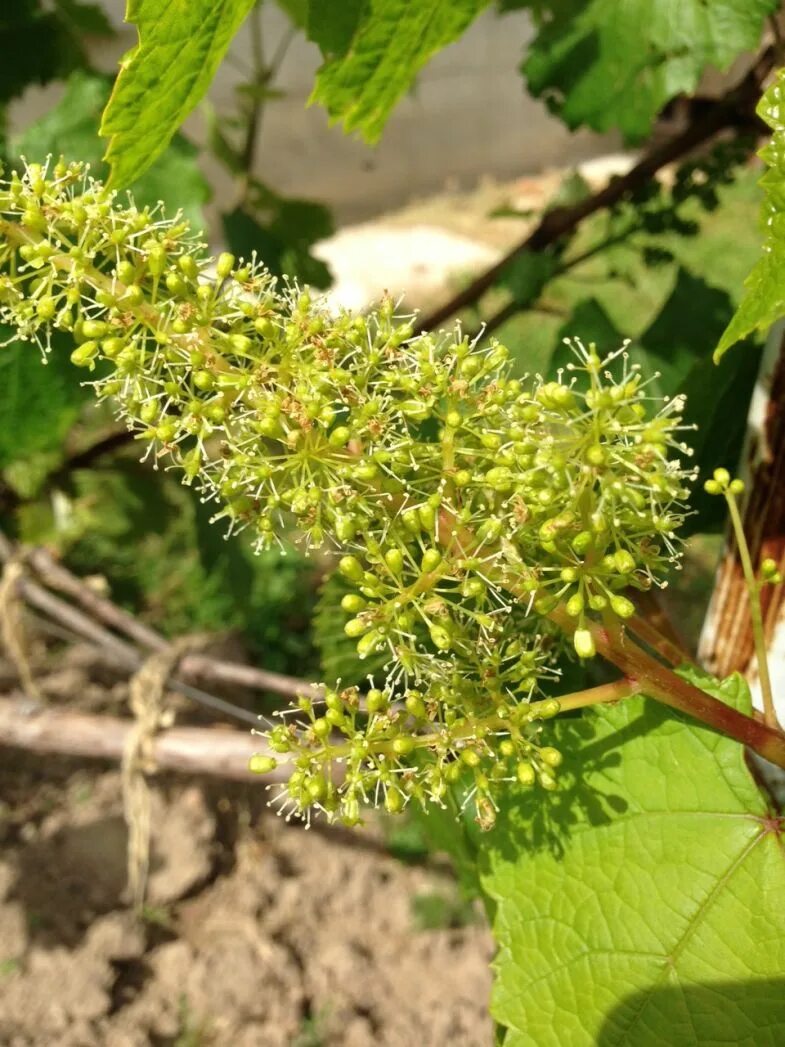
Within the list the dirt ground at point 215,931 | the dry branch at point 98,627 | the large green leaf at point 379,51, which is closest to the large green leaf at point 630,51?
the large green leaf at point 379,51

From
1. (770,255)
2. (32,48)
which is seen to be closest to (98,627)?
(32,48)

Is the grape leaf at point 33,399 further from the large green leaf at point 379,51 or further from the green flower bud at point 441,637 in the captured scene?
the green flower bud at point 441,637

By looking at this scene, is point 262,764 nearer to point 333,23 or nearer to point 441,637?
point 441,637

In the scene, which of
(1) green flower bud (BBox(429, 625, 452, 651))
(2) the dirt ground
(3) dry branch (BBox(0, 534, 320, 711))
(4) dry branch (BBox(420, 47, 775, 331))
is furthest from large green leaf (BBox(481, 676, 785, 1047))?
(2) the dirt ground

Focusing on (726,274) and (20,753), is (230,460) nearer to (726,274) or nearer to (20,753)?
(20,753)

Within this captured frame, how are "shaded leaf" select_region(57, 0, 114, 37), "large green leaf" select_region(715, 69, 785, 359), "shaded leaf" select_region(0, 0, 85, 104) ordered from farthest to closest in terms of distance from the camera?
1. "shaded leaf" select_region(57, 0, 114, 37)
2. "shaded leaf" select_region(0, 0, 85, 104)
3. "large green leaf" select_region(715, 69, 785, 359)

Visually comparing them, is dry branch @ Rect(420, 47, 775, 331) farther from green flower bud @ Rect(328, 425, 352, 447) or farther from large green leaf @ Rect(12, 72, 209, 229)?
green flower bud @ Rect(328, 425, 352, 447)
